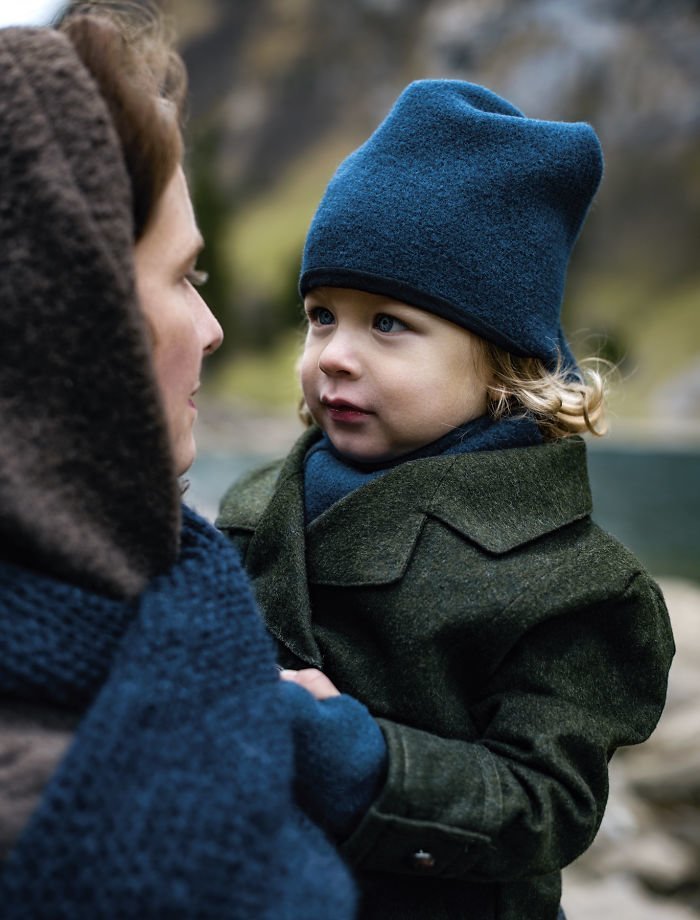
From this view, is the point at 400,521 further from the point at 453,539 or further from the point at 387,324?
the point at 387,324

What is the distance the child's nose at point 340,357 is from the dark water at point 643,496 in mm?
7489

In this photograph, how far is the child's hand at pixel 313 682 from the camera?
1.55 metres

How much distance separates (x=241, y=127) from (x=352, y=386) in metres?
90.1

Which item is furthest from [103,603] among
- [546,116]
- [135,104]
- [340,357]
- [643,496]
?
[546,116]

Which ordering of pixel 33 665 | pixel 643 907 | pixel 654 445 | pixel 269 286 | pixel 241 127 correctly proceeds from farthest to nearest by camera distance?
1. pixel 241 127
2. pixel 269 286
3. pixel 654 445
4. pixel 643 907
5. pixel 33 665

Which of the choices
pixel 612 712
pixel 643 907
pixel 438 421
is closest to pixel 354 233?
pixel 438 421

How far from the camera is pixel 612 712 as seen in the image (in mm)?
1754

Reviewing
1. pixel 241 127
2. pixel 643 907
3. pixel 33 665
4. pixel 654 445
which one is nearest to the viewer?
pixel 33 665

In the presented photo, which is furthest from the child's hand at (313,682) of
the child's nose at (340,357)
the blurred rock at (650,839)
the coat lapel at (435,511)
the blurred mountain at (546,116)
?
the blurred mountain at (546,116)

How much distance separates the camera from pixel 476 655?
5.66 ft

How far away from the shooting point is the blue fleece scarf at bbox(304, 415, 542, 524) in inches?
78.4

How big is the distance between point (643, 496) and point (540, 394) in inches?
852

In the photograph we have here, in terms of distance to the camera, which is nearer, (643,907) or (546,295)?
(546,295)

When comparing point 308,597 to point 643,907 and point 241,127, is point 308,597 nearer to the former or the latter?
point 643,907
